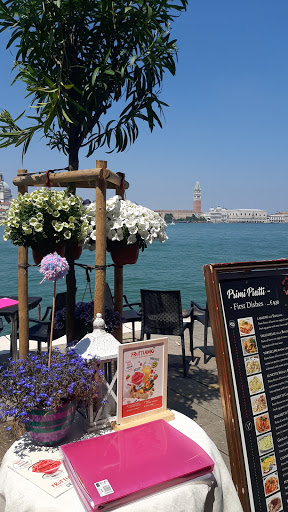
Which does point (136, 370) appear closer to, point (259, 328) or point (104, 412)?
point (104, 412)

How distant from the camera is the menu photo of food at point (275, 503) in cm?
204

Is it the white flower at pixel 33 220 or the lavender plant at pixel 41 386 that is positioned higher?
the white flower at pixel 33 220

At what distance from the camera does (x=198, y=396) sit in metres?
4.37

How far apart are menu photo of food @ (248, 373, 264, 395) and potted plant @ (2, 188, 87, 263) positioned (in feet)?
4.93

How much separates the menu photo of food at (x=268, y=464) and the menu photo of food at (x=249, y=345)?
0.54 meters

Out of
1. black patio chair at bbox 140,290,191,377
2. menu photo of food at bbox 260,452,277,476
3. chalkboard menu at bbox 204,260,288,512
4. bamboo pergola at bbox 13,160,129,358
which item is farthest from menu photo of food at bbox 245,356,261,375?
black patio chair at bbox 140,290,191,377

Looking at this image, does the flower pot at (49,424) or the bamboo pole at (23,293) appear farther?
the bamboo pole at (23,293)

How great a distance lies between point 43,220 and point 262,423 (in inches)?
72.1

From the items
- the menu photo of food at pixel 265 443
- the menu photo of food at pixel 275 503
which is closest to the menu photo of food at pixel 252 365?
the menu photo of food at pixel 265 443

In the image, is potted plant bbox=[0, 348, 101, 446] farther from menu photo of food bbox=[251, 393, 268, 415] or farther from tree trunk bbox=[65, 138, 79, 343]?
tree trunk bbox=[65, 138, 79, 343]

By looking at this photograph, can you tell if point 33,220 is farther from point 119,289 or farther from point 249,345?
point 249,345

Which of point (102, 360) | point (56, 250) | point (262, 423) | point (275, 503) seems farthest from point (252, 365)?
point (56, 250)

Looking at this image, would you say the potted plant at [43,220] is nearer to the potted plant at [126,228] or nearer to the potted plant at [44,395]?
the potted plant at [126,228]

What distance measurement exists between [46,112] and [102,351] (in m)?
1.78
